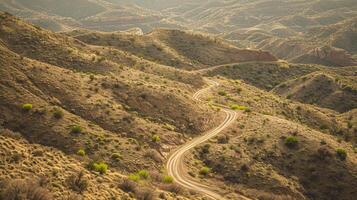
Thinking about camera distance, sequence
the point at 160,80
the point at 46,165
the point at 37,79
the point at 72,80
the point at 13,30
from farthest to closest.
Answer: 1. the point at 160,80
2. the point at 13,30
3. the point at 72,80
4. the point at 37,79
5. the point at 46,165

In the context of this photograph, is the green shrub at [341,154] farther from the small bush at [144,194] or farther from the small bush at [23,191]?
the small bush at [23,191]

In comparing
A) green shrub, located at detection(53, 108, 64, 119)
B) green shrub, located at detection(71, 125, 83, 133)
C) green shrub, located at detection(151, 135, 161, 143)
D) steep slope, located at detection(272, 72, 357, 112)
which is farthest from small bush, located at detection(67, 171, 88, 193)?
steep slope, located at detection(272, 72, 357, 112)

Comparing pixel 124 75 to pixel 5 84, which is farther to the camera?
pixel 124 75

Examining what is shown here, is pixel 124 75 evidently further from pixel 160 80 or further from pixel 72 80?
pixel 72 80

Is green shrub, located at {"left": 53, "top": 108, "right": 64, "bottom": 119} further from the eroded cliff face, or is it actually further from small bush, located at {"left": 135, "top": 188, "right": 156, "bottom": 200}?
the eroded cliff face

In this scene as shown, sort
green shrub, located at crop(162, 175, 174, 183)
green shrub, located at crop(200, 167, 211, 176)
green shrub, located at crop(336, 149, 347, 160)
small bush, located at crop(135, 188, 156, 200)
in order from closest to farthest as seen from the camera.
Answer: small bush, located at crop(135, 188, 156, 200) → green shrub, located at crop(162, 175, 174, 183) → green shrub, located at crop(200, 167, 211, 176) → green shrub, located at crop(336, 149, 347, 160)

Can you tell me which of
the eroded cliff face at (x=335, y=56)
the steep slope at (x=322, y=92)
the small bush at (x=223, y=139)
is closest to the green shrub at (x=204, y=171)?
the small bush at (x=223, y=139)

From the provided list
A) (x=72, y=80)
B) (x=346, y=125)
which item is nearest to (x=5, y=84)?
(x=72, y=80)
